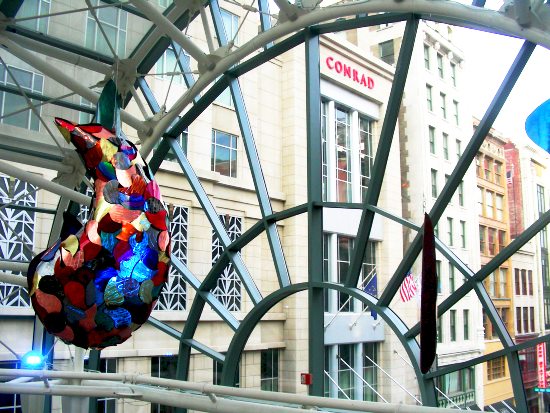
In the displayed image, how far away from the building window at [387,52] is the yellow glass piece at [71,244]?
29577 mm

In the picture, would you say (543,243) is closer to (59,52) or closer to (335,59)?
(335,59)

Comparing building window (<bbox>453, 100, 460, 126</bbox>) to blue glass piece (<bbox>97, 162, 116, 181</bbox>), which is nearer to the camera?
blue glass piece (<bbox>97, 162, 116, 181</bbox>)

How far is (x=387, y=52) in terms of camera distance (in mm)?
34594

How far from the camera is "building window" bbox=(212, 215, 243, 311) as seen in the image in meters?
23.2

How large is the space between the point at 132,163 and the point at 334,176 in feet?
66.4

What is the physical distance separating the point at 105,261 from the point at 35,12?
29.6ft

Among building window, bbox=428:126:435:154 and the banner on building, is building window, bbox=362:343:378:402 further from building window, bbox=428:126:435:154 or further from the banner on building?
building window, bbox=428:126:435:154

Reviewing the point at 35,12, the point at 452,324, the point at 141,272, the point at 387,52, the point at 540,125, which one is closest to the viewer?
the point at 141,272

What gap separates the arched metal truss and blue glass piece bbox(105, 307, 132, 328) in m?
4.90

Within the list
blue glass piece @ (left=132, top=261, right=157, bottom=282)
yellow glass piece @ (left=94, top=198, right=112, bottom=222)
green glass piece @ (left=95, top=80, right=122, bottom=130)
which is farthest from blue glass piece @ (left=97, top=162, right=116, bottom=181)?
green glass piece @ (left=95, top=80, right=122, bottom=130)

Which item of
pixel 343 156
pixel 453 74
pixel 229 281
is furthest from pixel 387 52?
pixel 229 281

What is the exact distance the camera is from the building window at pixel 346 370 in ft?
90.5

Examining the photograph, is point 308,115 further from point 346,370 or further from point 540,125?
point 346,370

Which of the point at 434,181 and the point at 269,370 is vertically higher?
the point at 434,181
